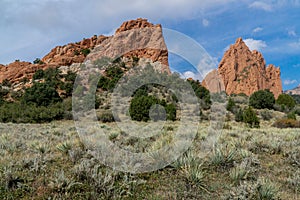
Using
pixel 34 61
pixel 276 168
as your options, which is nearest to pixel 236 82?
pixel 34 61

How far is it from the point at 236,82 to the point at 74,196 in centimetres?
9408

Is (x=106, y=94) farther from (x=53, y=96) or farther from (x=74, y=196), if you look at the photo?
(x=74, y=196)

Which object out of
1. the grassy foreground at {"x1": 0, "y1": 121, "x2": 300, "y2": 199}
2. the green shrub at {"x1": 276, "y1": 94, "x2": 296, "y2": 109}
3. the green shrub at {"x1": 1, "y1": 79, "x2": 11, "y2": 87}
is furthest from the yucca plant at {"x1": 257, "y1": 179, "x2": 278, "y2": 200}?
the green shrub at {"x1": 1, "y1": 79, "x2": 11, "y2": 87}

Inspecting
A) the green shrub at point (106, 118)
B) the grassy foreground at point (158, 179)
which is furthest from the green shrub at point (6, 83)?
the grassy foreground at point (158, 179)

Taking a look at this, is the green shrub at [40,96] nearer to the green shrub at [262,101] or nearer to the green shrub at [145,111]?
the green shrub at [145,111]

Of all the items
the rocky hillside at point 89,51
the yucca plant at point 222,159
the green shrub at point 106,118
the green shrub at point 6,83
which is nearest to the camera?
the yucca plant at point 222,159

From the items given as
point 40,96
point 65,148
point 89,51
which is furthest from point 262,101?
point 89,51

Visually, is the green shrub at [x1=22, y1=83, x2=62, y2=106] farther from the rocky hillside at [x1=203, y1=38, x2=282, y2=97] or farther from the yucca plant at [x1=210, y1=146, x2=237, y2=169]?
the rocky hillside at [x1=203, y1=38, x2=282, y2=97]

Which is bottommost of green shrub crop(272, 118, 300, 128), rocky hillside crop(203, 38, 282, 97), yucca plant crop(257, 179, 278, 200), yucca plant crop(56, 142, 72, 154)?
yucca plant crop(257, 179, 278, 200)

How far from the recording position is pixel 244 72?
94375mm

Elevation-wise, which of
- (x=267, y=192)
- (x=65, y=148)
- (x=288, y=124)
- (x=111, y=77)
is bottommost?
(x=267, y=192)

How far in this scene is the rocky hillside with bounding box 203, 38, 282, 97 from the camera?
89.9m

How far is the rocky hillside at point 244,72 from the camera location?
89.9 m

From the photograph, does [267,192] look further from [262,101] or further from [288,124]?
[262,101]
